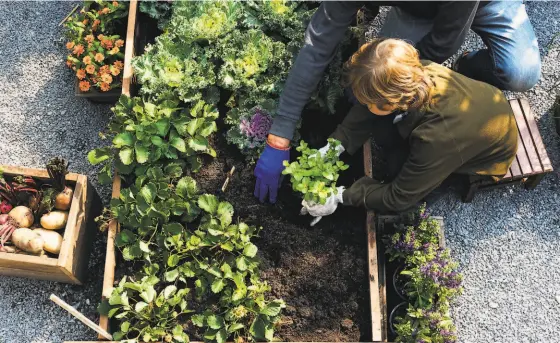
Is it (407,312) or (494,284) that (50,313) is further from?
(494,284)

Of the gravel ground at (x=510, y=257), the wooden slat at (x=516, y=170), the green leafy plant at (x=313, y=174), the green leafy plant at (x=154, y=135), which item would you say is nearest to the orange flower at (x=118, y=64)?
the green leafy plant at (x=154, y=135)

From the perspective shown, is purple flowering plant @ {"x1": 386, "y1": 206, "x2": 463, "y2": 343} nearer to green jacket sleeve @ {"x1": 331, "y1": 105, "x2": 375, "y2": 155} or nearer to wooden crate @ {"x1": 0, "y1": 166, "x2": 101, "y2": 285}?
green jacket sleeve @ {"x1": 331, "y1": 105, "x2": 375, "y2": 155}

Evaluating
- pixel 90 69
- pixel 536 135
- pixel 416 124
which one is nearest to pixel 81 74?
pixel 90 69

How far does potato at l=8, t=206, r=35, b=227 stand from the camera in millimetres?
2779

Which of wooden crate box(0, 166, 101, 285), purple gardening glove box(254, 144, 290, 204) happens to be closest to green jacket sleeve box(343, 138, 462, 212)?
purple gardening glove box(254, 144, 290, 204)

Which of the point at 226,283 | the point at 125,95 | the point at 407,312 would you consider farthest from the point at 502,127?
the point at 125,95

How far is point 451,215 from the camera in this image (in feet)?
10.5

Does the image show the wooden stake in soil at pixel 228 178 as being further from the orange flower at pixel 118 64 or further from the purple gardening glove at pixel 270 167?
the orange flower at pixel 118 64

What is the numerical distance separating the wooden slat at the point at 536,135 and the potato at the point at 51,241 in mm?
2714

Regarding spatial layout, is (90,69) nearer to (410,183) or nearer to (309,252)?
(309,252)

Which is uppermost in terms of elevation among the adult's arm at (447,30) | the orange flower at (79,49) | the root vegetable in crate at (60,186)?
the adult's arm at (447,30)

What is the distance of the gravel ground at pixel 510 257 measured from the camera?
9.77ft

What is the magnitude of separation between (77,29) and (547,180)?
3060mm

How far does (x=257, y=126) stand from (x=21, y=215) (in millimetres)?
1332
